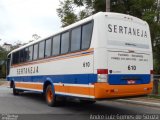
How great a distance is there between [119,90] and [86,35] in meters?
2.28

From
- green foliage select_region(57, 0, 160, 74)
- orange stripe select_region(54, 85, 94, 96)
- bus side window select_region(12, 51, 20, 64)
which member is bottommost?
orange stripe select_region(54, 85, 94, 96)

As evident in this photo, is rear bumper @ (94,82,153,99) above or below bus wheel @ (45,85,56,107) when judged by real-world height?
above

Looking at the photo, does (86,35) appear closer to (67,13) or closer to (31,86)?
(31,86)

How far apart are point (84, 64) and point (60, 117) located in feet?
6.64

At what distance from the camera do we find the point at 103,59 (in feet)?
36.1

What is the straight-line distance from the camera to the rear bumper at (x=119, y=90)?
10859 millimetres

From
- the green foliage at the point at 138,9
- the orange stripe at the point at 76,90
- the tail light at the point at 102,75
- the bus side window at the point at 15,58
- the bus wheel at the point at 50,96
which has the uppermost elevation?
the green foliage at the point at 138,9

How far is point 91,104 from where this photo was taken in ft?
50.9

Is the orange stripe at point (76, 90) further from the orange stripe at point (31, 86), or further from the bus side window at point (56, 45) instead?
the orange stripe at point (31, 86)

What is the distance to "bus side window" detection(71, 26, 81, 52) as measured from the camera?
12.4 metres

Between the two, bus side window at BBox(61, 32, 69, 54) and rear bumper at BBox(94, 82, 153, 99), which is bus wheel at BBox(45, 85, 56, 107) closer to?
bus side window at BBox(61, 32, 69, 54)

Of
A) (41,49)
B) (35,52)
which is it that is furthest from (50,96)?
(35,52)

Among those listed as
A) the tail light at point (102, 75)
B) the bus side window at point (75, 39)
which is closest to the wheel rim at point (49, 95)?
the bus side window at point (75, 39)

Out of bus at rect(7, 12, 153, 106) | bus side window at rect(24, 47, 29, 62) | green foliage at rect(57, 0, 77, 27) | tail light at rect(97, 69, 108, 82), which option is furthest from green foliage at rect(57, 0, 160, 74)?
tail light at rect(97, 69, 108, 82)
